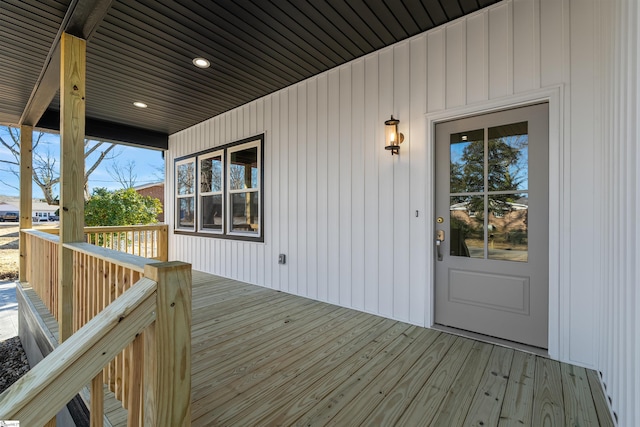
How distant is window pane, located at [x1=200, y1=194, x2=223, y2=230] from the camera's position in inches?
206

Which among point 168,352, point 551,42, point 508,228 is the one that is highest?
point 551,42

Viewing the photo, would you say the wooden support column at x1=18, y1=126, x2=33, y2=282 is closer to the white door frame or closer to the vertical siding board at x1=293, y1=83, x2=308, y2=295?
the vertical siding board at x1=293, y1=83, x2=308, y2=295

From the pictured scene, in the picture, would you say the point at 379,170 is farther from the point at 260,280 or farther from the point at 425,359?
the point at 260,280

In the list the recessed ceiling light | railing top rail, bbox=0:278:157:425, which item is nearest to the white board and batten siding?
the recessed ceiling light

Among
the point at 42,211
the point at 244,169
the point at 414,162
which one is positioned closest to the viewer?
the point at 414,162

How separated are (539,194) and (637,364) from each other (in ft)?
4.59

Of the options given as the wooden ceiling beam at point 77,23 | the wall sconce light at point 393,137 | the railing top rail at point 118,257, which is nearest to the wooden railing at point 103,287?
the railing top rail at point 118,257

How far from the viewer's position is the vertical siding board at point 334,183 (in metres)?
3.53

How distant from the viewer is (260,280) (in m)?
4.45

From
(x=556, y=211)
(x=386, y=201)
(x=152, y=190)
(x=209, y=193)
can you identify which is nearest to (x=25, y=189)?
(x=209, y=193)

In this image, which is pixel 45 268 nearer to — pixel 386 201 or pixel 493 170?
pixel 386 201

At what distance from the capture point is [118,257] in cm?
158

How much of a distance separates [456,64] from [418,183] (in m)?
1.13

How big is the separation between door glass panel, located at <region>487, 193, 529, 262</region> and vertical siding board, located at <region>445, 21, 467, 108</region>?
970 millimetres
